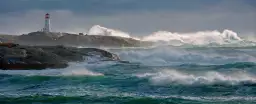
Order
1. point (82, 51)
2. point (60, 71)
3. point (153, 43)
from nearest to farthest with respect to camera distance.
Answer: point (60, 71), point (82, 51), point (153, 43)

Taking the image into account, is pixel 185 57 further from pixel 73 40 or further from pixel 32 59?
pixel 73 40

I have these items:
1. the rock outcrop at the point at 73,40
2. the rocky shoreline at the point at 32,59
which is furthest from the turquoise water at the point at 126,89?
the rock outcrop at the point at 73,40

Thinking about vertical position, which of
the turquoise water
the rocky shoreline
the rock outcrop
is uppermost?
the rock outcrop

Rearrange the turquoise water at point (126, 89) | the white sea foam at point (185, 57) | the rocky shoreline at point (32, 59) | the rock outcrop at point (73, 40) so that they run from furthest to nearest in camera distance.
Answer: the rock outcrop at point (73, 40)
the white sea foam at point (185, 57)
the rocky shoreline at point (32, 59)
the turquoise water at point (126, 89)

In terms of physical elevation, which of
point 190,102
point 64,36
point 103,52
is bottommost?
point 190,102

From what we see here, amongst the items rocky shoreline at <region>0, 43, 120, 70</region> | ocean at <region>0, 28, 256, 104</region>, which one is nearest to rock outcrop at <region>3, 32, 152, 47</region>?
rocky shoreline at <region>0, 43, 120, 70</region>

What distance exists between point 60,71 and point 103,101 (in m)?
10.9

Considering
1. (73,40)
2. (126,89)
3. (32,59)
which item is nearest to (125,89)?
(126,89)

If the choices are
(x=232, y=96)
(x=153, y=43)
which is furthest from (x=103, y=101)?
(x=153, y=43)

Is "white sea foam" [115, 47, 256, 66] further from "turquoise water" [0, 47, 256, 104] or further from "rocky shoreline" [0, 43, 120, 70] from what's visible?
"turquoise water" [0, 47, 256, 104]

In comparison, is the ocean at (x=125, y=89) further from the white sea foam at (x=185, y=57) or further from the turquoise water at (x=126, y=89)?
the white sea foam at (x=185, y=57)

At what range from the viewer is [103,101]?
47.2 ft

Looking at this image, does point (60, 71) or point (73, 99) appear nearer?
point (73, 99)

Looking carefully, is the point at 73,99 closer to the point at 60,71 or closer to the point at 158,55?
the point at 60,71
